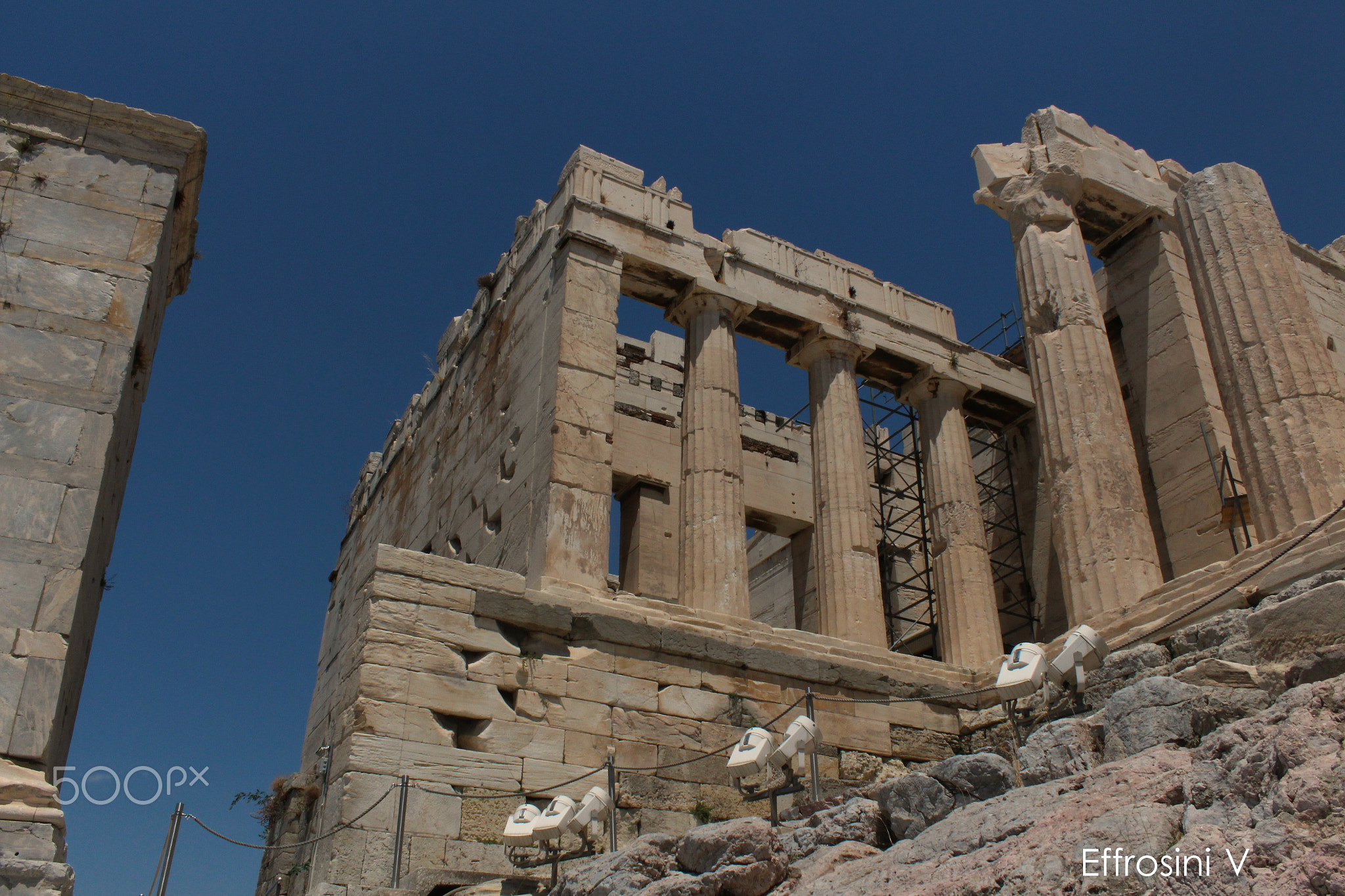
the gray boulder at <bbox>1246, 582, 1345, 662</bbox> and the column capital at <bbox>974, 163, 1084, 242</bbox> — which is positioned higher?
the column capital at <bbox>974, 163, 1084, 242</bbox>

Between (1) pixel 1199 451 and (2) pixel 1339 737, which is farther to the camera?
(1) pixel 1199 451

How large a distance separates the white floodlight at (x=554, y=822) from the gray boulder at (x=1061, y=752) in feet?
11.9

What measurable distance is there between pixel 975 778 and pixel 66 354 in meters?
7.28

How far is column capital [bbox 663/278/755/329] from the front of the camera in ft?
55.5

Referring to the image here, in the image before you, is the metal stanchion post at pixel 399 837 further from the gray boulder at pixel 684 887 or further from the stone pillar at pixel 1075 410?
the stone pillar at pixel 1075 410

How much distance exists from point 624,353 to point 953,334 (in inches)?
242

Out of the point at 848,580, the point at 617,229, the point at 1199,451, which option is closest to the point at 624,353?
the point at 617,229

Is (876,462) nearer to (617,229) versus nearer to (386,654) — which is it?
(617,229)

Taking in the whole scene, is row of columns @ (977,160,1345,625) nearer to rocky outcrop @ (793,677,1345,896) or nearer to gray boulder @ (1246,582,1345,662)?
gray boulder @ (1246,582,1345,662)

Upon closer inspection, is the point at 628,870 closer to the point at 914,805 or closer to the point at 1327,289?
the point at 914,805

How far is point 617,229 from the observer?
16438mm

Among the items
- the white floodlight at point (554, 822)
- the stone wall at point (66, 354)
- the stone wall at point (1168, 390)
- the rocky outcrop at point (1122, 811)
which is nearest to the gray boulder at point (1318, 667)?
the rocky outcrop at point (1122, 811)

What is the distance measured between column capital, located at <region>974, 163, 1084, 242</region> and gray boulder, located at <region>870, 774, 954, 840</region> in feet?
34.9

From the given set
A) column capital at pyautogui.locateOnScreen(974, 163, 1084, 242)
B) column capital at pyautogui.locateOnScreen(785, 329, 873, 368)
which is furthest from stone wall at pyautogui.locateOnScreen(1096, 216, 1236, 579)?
column capital at pyautogui.locateOnScreen(785, 329, 873, 368)
